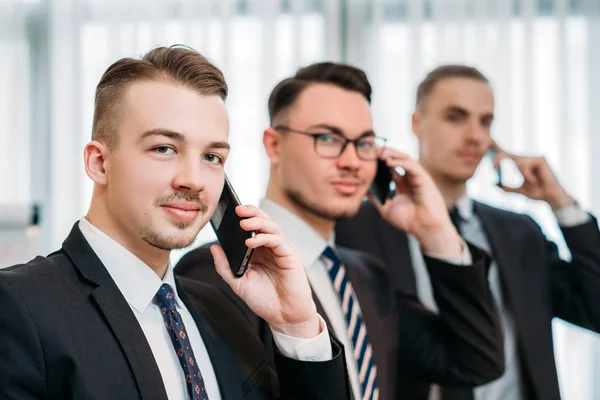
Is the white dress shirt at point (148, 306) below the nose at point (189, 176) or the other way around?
below

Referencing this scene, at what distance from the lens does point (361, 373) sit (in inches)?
74.4

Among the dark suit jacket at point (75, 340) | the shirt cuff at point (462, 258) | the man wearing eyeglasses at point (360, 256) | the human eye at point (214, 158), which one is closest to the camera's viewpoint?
the dark suit jacket at point (75, 340)

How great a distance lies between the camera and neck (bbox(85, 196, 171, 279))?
1383 mm

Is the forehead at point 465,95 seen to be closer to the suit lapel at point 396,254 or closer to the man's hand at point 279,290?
the suit lapel at point 396,254

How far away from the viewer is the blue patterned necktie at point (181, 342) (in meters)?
1.33

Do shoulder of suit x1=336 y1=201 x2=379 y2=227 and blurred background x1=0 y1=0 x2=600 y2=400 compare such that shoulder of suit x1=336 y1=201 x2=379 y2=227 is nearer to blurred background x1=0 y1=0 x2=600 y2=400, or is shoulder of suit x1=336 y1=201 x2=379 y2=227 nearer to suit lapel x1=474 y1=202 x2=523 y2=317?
suit lapel x1=474 y1=202 x2=523 y2=317

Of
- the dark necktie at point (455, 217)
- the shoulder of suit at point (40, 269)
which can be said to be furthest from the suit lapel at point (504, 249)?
the shoulder of suit at point (40, 269)

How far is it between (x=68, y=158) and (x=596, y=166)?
2641 millimetres

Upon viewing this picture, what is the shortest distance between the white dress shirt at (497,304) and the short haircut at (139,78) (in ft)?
4.21

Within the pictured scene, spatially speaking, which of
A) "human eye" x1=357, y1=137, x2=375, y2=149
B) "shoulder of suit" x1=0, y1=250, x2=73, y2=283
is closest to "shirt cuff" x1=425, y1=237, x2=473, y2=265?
"human eye" x1=357, y1=137, x2=375, y2=149

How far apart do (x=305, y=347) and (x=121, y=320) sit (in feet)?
1.30

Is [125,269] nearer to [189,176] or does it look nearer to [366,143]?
[189,176]

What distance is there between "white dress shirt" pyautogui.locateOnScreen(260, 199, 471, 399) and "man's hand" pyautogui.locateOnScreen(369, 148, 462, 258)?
0.32 m

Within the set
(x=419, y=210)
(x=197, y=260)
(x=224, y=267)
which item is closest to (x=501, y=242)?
(x=419, y=210)
